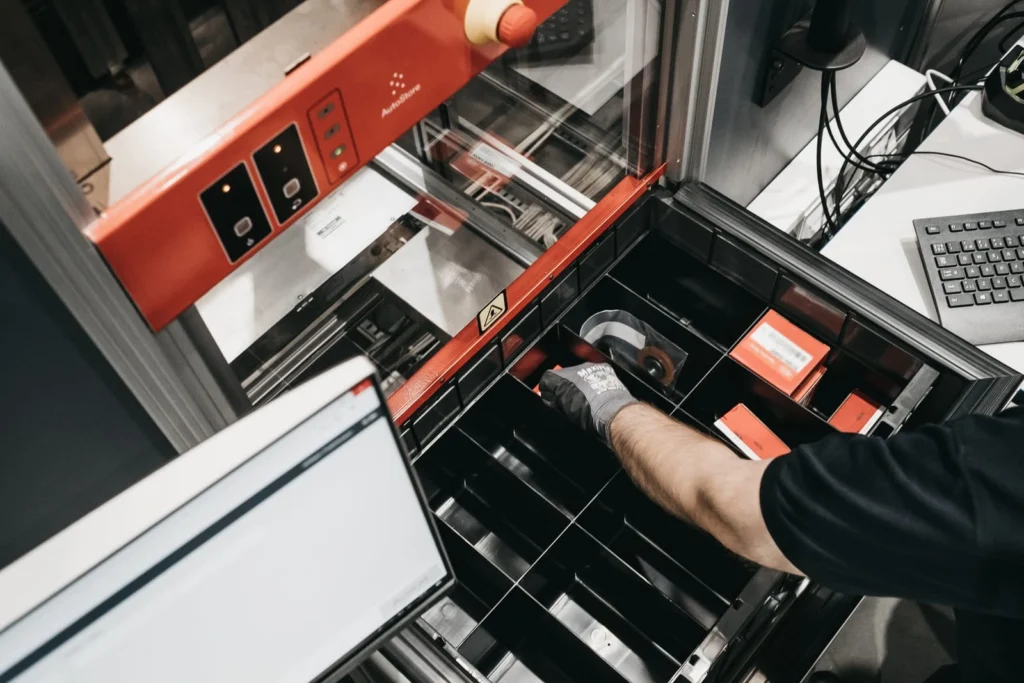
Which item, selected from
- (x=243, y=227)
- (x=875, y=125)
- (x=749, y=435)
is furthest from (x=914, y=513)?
(x=875, y=125)

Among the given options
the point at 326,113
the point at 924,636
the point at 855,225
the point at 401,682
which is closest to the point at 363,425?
the point at 326,113

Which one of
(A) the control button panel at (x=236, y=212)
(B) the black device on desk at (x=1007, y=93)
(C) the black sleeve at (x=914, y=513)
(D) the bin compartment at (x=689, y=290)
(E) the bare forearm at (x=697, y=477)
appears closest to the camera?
(A) the control button panel at (x=236, y=212)

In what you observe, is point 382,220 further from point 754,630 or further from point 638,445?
point 754,630

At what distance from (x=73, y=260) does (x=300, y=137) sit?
0.18 m

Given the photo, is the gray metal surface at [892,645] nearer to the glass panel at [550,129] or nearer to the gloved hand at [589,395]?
the gloved hand at [589,395]

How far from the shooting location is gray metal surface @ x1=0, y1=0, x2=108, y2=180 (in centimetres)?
54

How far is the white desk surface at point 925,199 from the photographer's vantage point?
132 cm

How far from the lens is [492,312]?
1089 millimetres

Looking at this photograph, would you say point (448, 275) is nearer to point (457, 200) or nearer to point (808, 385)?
point (457, 200)

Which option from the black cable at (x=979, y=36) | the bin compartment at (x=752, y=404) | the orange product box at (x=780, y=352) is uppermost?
the black cable at (x=979, y=36)

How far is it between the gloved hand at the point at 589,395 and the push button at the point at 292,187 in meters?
0.54

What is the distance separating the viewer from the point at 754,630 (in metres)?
1.03

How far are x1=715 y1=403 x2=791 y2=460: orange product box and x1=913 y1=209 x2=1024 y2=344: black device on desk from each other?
0.29 m

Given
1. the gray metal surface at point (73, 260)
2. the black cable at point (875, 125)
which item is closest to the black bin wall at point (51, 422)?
the gray metal surface at point (73, 260)
